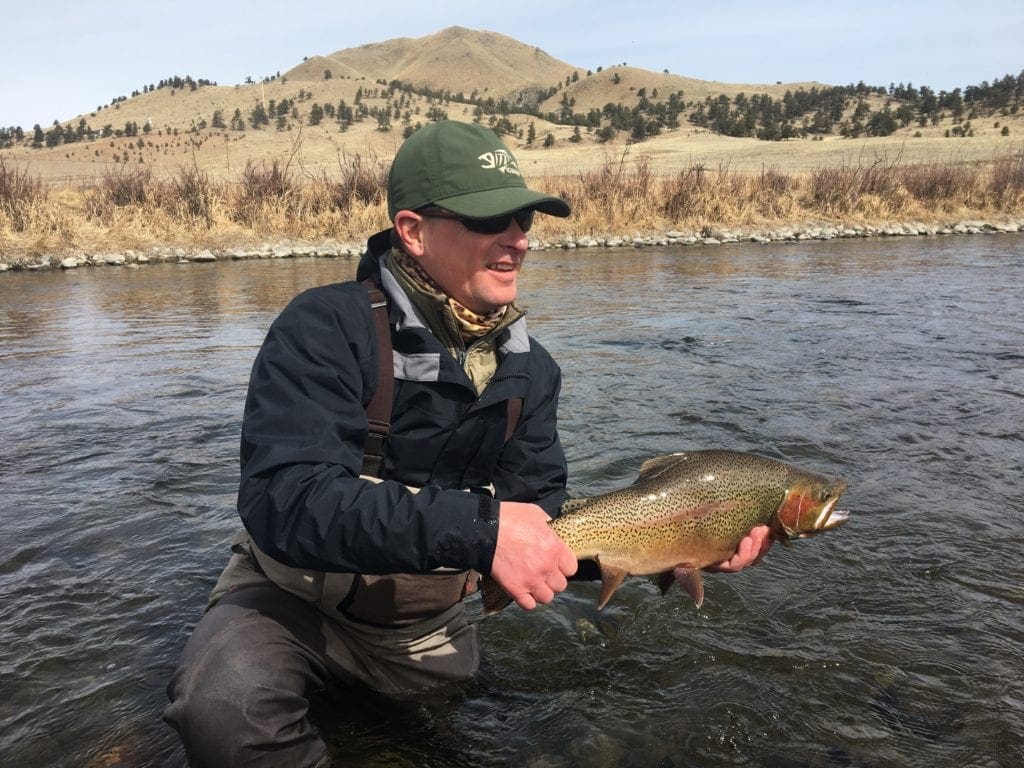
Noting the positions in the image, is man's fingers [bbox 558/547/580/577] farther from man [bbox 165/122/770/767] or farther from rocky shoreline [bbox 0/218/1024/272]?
rocky shoreline [bbox 0/218/1024/272]

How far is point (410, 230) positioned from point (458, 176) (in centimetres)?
25

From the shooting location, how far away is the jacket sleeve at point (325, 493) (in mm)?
1984

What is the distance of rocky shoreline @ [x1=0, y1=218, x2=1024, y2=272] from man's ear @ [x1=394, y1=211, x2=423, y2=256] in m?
20.6

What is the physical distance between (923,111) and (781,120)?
1302 centimetres

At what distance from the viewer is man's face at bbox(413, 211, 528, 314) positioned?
8.32 ft

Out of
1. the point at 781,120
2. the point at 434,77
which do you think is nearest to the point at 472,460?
the point at 781,120

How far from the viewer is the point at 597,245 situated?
25203 millimetres

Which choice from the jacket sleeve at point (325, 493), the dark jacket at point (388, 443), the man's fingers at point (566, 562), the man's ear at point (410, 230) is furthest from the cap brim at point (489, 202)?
the man's fingers at point (566, 562)

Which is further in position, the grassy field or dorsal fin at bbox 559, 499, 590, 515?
the grassy field

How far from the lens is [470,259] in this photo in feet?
8.38

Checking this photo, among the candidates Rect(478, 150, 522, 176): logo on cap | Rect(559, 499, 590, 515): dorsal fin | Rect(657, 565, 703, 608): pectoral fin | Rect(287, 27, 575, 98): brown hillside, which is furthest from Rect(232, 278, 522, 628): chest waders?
Rect(287, 27, 575, 98): brown hillside

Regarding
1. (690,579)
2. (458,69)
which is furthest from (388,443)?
(458,69)

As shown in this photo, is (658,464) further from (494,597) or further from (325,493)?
(325,493)

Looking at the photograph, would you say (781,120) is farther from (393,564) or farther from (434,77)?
(434,77)
